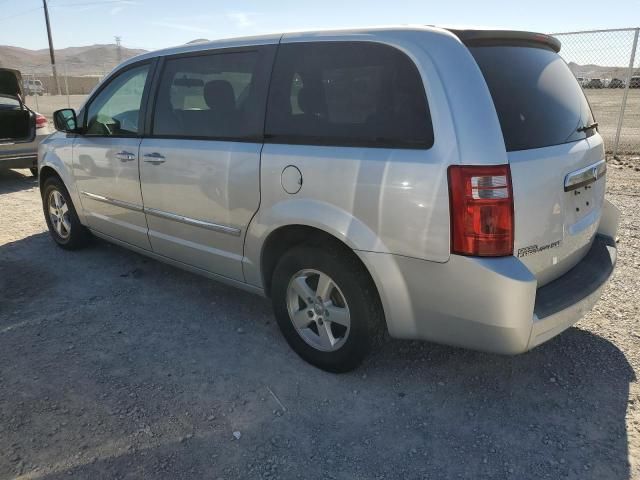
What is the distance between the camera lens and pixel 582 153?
2.67 m

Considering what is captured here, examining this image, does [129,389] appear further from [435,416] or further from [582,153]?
[582,153]

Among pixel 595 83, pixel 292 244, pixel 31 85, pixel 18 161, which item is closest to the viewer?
pixel 292 244

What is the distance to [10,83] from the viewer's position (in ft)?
29.0

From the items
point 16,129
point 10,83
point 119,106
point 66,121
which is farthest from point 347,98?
point 10,83

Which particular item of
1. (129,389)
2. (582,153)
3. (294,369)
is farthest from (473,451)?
(129,389)

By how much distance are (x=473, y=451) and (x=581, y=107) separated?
196 centimetres

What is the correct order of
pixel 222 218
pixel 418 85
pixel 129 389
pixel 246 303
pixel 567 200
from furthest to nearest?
1. pixel 246 303
2. pixel 222 218
3. pixel 129 389
4. pixel 567 200
5. pixel 418 85

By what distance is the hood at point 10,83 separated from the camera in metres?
8.71

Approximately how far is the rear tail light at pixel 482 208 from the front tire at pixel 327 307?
2.11ft

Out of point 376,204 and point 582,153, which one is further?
point 582,153

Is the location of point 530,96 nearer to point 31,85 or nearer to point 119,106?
point 119,106

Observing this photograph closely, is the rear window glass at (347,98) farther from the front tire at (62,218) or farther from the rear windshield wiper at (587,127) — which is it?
the front tire at (62,218)

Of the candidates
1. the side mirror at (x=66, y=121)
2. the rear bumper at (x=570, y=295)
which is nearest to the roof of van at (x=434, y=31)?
the rear bumper at (x=570, y=295)

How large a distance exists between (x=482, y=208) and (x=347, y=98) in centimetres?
92
